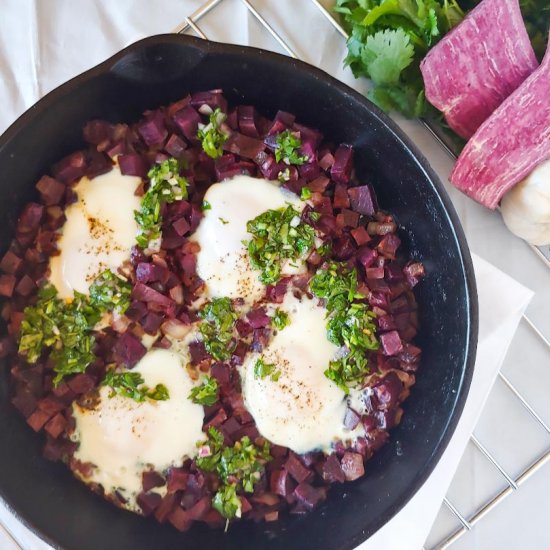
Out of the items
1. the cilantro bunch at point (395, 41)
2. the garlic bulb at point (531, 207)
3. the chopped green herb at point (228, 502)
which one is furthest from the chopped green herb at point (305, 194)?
the chopped green herb at point (228, 502)

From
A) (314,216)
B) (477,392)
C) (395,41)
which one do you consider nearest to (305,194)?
(314,216)

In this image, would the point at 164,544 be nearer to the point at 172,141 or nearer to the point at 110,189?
the point at 110,189

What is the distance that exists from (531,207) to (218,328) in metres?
0.93

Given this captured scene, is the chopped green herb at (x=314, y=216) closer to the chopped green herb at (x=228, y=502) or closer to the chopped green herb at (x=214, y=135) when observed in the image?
the chopped green herb at (x=214, y=135)

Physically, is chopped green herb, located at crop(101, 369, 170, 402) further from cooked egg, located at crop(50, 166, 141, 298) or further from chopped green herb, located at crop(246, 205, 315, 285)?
chopped green herb, located at crop(246, 205, 315, 285)

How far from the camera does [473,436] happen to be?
2074 millimetres

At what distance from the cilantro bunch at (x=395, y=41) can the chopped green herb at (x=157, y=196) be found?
618mm

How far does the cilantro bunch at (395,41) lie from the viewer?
181cm

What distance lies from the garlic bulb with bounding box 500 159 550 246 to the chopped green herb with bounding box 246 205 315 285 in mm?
612

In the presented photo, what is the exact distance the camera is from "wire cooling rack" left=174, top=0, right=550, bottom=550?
2.03 m

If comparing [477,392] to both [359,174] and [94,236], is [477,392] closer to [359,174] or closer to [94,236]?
[359,174]

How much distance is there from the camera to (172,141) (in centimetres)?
180

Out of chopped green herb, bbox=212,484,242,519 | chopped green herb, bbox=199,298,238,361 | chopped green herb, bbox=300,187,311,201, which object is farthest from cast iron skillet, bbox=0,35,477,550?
chopped green herb, bbox=199,298,238,361

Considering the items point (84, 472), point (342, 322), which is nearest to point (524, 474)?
point (342, 322)
